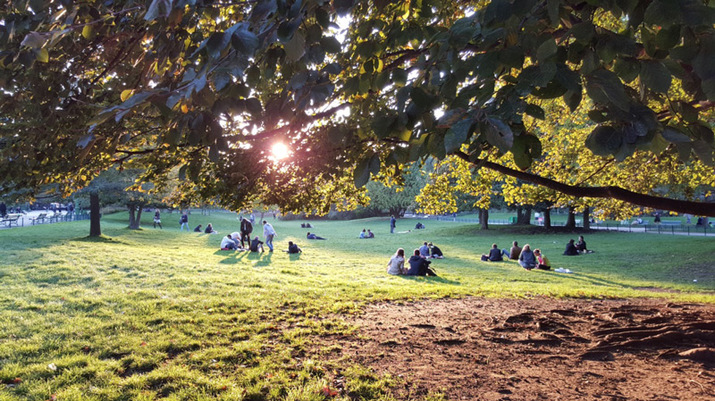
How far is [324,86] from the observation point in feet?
8.29

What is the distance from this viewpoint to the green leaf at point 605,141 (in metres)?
1.90

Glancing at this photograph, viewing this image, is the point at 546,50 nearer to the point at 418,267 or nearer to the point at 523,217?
the point at 418,267

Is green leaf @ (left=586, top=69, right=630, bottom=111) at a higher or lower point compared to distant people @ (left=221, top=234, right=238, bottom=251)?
higher

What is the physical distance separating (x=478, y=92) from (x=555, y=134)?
965 cm

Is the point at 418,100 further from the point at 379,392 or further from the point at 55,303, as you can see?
the point at 55,303

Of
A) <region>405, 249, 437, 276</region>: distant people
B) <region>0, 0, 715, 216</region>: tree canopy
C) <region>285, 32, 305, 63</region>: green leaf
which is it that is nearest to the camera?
<region>0, 0, 715, 216</region>: tree canopy

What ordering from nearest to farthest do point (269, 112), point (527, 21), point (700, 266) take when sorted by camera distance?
point (527, 21)
point (269, 112)
point (700, 266)

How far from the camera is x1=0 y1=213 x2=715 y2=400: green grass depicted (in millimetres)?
Answer: 4426

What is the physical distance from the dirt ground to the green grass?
630mm

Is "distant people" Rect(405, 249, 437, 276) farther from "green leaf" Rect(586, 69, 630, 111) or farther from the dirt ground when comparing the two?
A: "green leaf" Rect(586, 69, 630, 111)

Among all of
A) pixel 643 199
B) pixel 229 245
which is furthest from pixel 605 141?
pixel 229 245

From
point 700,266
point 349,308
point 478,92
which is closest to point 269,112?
point 478,92

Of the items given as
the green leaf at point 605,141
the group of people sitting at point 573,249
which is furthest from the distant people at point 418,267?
the green leaf at point 605,141

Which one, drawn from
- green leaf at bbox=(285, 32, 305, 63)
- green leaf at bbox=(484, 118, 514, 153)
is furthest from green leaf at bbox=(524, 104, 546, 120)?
green leaf at bbox=(285, 32, 305, 63)
